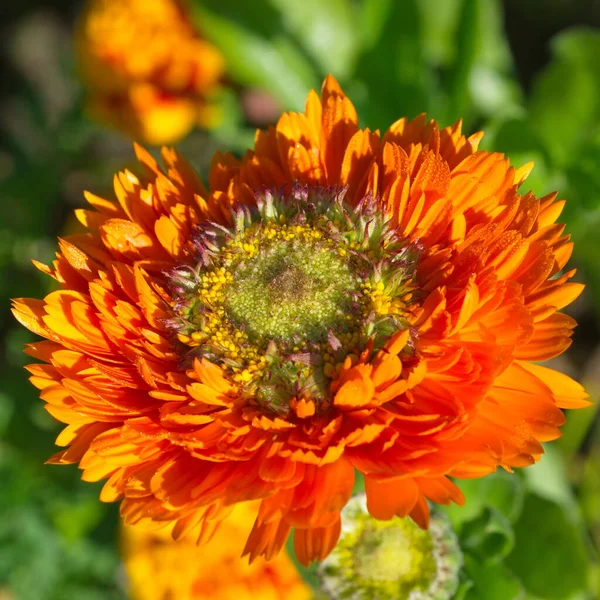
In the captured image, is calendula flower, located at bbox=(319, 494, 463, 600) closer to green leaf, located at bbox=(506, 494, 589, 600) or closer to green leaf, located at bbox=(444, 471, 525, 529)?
green leaf, located at bbox=(444, 471, 525, 529)

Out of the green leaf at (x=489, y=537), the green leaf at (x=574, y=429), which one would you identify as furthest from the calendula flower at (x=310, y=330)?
the green leaf at (x=574, y=429)

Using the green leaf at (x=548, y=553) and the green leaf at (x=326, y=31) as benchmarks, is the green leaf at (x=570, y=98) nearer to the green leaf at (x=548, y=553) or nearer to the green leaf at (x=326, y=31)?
the green leaf at (x=326, y=31)

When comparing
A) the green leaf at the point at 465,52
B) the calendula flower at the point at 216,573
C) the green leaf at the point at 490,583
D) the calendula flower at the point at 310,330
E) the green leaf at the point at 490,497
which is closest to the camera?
the calendula flower at the point at 310,330

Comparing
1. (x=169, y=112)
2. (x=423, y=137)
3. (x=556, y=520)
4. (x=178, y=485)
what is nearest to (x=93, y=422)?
(x=178, y=485)

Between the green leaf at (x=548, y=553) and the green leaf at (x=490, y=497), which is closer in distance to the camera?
the green leaf at (x=490, y=497)

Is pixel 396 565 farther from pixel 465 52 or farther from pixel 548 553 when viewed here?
pixel 465 52

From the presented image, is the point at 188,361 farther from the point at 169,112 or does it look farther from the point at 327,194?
the point at 169,112
